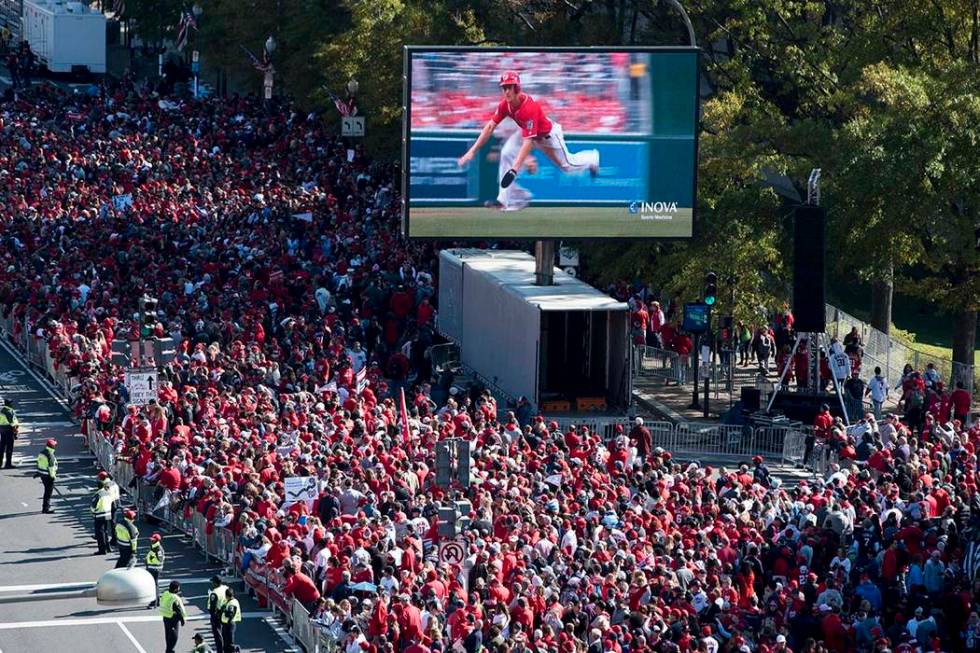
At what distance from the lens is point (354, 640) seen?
2492 centimetres

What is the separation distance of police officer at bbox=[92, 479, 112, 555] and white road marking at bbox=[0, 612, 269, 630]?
3.10 meters

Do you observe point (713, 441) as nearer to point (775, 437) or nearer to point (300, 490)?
point (775, 437)

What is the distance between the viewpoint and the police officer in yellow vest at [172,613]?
2738 cm

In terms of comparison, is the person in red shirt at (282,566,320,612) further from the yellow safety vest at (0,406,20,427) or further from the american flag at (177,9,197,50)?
the american flag at (177,9,197,50)

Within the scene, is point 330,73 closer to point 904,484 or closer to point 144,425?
point 144,425

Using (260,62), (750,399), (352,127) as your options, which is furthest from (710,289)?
(260,62)

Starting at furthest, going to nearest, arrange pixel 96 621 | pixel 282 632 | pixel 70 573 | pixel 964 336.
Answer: pixel 964 336
pixel 70 573
pixel 96 621
pixel 282 632

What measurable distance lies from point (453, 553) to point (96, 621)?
5334 mm

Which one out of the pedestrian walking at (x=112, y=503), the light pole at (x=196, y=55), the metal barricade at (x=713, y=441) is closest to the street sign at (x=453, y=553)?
the pedestrian walking at (x=112, y=503)

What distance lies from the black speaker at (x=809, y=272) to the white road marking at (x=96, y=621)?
1529 cm

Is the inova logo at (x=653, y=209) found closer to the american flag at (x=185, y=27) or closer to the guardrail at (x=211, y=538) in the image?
the guardrail at (x=211, y=538)

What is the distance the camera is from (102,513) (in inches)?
1283

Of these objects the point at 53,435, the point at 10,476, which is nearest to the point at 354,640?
the point at 10,476

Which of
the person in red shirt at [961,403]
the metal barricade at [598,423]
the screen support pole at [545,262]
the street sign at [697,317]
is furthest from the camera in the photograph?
the screen support pole at [545,262]
